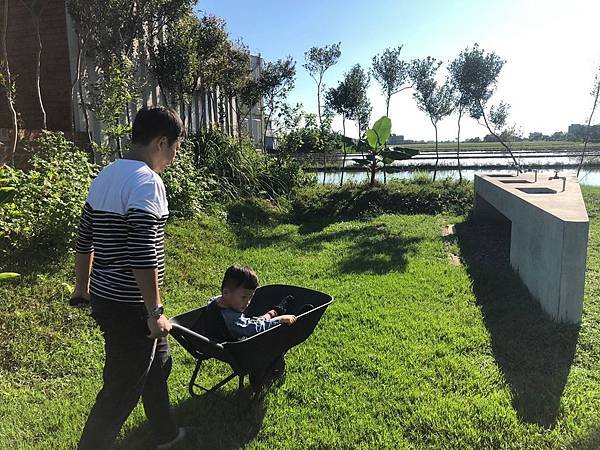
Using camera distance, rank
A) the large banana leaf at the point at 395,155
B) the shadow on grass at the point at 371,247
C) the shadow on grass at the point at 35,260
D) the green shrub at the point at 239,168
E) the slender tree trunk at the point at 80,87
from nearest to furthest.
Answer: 1. the shadow on grass at the point at 35,260
2. the shadow on grass at the point at 371,247
3. the slender tree trunk at the point at 80,87
4. the green shrub at the point at 239,168
5. the large banana leaf at the point at 395,155

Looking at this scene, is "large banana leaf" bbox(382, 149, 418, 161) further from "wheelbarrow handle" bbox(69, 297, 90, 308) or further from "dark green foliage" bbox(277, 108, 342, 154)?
"wheelbarrow handle" bbox(69, 297, 90, 308)

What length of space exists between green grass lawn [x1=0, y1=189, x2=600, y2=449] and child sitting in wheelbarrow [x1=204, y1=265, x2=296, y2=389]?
0.49m

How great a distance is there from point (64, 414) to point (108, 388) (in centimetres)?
115

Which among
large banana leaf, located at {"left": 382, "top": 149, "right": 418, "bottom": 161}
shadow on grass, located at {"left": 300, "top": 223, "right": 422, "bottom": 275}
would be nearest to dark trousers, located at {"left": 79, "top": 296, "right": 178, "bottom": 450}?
shadow on grass, located at {"left": 300, "top": 223, "right": 422, "bottom": 275}

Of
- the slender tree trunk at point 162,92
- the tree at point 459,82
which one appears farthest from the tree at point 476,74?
the slender tree trunk at point 162,92

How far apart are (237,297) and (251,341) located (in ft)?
1.26

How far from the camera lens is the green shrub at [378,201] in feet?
39.5

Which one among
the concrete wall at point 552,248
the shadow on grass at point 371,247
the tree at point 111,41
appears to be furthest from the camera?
the tree at point 111,41

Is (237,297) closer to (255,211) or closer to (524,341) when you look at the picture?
(524,341)

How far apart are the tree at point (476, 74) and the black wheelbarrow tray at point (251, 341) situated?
13549mm

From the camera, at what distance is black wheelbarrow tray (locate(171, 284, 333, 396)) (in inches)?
115

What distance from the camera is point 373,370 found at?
3.88 meters

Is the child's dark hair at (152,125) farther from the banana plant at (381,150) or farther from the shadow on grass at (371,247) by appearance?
the banana plant at (381,150)

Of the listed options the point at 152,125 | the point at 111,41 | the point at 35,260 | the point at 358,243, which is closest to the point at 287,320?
the point at 152,125
